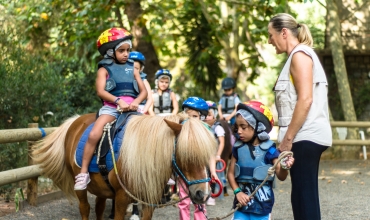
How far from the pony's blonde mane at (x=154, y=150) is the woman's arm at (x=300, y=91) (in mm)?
706

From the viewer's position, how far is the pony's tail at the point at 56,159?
7.46 m

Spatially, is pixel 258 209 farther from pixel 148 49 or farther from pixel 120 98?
pixel 148 49

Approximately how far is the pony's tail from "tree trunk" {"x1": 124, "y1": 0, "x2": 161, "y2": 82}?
8536 mm

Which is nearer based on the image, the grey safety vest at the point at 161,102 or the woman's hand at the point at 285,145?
the woman's hand at the point at 285,145

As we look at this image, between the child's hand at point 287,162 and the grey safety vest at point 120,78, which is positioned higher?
the grey safety vest at point 120,78

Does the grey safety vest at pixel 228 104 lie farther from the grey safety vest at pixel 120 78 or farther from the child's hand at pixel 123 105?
the child's hand at pixel 123 105

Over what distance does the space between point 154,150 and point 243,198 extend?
859 mm

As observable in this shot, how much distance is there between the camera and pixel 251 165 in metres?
5.62

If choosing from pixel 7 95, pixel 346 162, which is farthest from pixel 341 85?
pixel 7 95

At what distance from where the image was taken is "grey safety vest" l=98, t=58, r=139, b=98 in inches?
256

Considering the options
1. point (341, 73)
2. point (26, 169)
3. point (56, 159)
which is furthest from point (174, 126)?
point (341, 73)

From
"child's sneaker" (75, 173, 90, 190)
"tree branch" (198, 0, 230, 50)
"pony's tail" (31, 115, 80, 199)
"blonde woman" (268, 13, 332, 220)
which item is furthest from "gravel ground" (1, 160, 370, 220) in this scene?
"tree branch" (198, 0, 230, 50)

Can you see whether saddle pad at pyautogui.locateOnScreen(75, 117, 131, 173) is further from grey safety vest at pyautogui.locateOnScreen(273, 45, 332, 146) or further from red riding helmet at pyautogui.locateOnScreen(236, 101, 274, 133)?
grey safety vest at pyautogui.locateOnScreen(273, 45, 332, 146)

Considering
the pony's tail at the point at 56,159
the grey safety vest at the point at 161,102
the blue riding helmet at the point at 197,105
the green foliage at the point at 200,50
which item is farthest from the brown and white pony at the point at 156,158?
the green foliage at the point at 200,50
